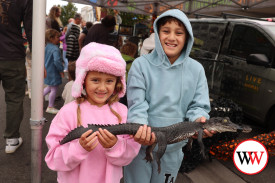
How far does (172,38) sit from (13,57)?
2292mm

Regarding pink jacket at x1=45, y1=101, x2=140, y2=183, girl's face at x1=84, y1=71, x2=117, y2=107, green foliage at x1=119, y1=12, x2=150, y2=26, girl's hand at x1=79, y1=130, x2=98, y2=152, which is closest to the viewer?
girl's hand at x1=79, y1=130, x2=98, y2=152

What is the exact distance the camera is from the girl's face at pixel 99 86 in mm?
1687

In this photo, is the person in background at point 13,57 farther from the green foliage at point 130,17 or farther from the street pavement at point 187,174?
the green foliage at point 130,17

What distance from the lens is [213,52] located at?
5547mm

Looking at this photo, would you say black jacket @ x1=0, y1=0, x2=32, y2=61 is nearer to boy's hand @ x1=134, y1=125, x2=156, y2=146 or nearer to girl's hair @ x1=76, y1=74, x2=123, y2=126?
girl's hair @ x1=76, y1=74, x2=123, y2=126

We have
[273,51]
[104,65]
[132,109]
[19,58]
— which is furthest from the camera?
[273,51]

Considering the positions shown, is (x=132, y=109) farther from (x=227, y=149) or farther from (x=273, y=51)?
(x=273, y=51)

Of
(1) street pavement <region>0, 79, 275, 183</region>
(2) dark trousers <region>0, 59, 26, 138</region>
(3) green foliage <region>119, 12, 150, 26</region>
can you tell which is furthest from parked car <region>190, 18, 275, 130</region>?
(3) green foliage <region>119, 12, 150, 26</region>

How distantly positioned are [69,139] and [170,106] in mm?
769

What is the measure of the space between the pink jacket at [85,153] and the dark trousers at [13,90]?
1838 millimetres

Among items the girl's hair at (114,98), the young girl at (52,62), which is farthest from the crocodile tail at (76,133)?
the young girl at (52,62)

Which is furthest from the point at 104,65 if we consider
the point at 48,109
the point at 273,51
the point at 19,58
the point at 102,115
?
the point at 48,109

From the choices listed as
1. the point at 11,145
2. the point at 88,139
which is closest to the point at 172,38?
the point at 88,139

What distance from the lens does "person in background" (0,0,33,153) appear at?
9.81ft
